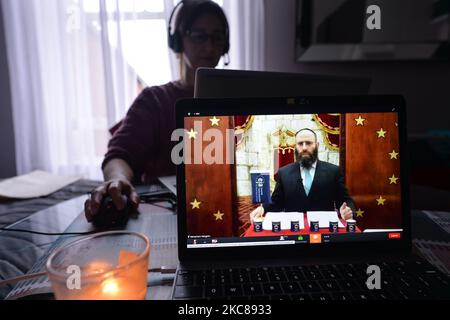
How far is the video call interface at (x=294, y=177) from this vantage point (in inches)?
21.3

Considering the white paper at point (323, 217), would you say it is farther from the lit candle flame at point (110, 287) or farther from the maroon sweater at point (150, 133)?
the maroon sweater at point (150, 133)

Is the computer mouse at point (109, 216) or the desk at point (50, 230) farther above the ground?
the computer mouse at point (109, 216)

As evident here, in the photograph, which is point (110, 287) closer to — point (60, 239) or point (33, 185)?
point (60, 239)

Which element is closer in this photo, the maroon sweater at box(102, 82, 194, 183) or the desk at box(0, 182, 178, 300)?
the desk at box(0, 182, 178, 300)

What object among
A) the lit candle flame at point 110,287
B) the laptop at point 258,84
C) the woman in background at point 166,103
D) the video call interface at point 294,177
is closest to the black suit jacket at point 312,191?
the video call interface at point 294,177

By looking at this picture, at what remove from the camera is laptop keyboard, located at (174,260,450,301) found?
422mm

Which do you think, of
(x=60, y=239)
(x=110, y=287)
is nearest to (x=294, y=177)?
(x=110, y=287)

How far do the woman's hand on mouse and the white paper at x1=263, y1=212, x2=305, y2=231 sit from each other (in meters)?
0.31

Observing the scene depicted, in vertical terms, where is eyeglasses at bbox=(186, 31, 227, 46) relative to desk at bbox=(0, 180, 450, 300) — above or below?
above

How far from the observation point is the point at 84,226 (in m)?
0.66

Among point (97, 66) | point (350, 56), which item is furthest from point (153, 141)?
point (350, 56)

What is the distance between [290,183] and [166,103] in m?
0.83

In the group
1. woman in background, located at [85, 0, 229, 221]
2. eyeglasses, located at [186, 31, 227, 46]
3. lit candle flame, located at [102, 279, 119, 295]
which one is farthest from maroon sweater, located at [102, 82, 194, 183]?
lit candle flame, located at [102, 279, 119, 295]

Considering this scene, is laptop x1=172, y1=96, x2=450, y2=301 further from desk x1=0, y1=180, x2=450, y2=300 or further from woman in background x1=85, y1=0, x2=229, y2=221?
woman in background x1=85, y1=0, x2=229, y2=221
